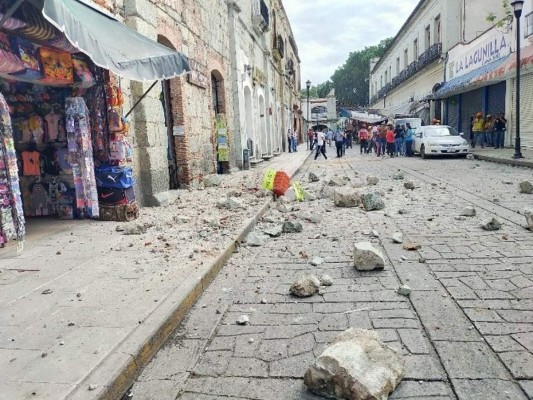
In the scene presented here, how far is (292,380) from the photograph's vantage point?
2447mm

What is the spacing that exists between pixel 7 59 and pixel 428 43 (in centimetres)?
3167

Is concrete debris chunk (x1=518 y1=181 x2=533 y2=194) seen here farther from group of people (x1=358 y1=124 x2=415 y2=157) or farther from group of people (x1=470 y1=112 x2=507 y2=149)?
group of people (x1=358 y1=124 x2=415 y2=157)

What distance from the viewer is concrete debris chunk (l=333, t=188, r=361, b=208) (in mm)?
7609

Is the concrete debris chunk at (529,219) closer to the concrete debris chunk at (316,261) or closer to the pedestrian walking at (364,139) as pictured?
the concrete debris chunk at (316,261)

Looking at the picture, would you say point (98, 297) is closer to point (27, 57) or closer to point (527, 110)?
point (27, 57)

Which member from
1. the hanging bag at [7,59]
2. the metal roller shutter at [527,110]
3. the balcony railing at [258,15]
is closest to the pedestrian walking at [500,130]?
the metal roller shutter at [527,110]

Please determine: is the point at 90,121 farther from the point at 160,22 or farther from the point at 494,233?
the point at 494,233

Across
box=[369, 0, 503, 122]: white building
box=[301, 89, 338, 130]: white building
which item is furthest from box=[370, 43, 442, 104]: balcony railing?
box=[301, 89, 338, 130]: white building

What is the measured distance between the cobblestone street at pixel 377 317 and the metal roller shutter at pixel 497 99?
16.1 meters

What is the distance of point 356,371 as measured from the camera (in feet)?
7.23

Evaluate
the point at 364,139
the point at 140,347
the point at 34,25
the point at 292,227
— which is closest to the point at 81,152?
the point at 34,25

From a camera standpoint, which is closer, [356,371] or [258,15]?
[356,371]

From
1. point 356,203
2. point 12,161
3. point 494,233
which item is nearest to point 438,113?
point 356,203

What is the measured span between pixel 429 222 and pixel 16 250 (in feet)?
17.4
